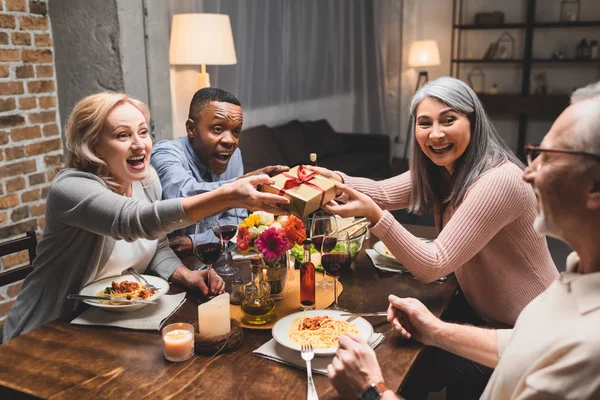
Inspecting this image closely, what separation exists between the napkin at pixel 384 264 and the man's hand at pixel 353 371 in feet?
2.27

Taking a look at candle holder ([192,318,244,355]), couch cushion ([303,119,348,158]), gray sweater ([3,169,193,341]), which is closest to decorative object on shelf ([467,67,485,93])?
couch cushion ([303,119,348,158])

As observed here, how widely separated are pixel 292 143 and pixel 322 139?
29.3 inches

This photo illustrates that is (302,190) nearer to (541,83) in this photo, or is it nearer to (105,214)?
(105,214)

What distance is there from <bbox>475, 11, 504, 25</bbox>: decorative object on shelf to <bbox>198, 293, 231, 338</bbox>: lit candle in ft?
22.3

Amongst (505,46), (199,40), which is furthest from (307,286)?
(505,46)

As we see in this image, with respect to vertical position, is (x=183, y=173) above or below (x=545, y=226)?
below

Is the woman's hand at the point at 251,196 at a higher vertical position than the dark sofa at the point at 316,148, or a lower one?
higher

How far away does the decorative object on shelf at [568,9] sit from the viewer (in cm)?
682

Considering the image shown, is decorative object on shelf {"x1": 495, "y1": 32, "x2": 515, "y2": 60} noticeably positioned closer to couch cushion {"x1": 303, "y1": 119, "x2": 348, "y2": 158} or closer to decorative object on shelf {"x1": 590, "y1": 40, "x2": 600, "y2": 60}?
decorative object on shelf {"x1": 590, "y1": 40, "x2": 600, "y2": 60}

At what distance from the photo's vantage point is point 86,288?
162cm

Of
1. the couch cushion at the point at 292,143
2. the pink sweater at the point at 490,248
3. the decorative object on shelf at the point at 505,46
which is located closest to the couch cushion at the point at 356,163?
the couch cushion at the point at 292,143

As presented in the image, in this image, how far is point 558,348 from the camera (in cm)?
95

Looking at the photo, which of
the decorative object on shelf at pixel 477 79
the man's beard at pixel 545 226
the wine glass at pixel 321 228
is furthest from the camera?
the decorative object on shelf at pixel 477 79

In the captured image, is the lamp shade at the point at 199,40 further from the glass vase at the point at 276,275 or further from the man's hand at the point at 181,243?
the glass vase at the point at 276,275
